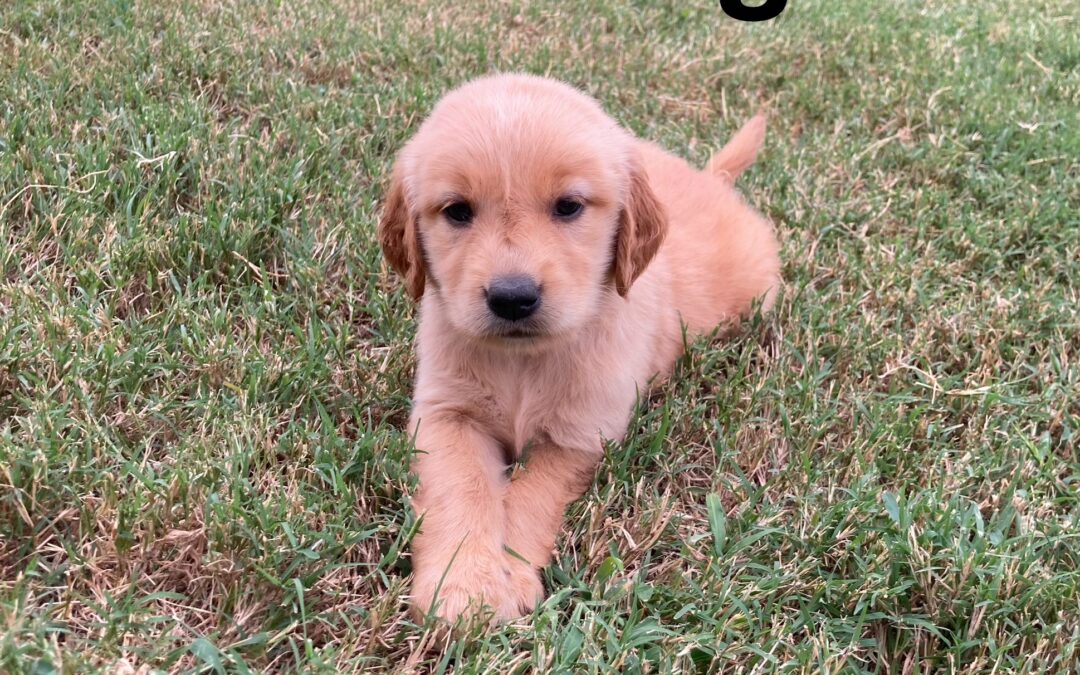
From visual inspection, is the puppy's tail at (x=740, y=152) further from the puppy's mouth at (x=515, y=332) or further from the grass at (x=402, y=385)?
the puppy's mouth at (x=515, y=332)

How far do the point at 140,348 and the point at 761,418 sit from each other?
189 centimetres

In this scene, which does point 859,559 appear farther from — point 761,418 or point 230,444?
point 230,444

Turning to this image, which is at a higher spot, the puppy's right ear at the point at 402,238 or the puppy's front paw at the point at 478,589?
the puppy's right ear at the point at 402,238

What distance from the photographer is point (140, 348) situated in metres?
2.37

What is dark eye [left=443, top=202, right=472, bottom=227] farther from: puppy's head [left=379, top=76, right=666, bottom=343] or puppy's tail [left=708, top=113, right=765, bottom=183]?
puppy's tail [left=708, top=113, right=765, bottom=183]

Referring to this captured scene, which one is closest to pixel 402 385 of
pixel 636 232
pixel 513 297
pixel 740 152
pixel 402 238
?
pixel 402 238

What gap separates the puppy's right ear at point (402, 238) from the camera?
237cm

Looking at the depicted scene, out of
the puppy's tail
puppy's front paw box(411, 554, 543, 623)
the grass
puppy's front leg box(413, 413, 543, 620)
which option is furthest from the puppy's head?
the puppy's tail

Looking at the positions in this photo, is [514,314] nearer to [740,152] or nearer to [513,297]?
[513,297]

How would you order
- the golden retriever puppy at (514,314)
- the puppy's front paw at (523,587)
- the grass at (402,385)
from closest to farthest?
the grass at (402,385)
the puppy's front paw at (523,587)
the golden retriever puppy at (514,314)

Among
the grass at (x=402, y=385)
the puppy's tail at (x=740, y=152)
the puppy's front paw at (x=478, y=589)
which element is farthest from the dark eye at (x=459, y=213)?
the puppy's tail at (x=740, y=152)

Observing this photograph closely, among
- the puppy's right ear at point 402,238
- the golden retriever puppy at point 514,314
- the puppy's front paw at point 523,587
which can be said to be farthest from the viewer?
the puppy's right ear at point 402,238

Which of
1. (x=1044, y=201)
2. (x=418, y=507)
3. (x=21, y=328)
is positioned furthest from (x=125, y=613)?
(x=1044, y=201)

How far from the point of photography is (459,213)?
218 centimetres
